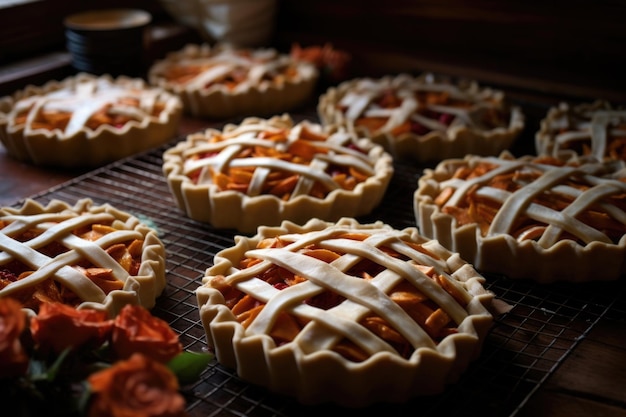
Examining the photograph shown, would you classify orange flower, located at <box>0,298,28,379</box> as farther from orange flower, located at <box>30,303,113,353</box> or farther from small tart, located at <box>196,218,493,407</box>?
small tart, located at <box>196,218,493,407</box>

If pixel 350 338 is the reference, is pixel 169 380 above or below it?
above

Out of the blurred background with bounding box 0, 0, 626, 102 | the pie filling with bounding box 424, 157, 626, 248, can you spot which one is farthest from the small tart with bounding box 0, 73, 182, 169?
the pie filling with bounding box 424, 157, 626, 248

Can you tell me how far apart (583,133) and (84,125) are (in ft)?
6.76

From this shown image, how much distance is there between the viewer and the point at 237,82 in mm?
3734

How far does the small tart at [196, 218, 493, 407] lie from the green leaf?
24 cm

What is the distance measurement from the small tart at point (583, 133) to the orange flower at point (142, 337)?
74.9 inches

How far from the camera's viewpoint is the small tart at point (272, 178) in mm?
2604

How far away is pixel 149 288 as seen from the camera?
6.88 ft

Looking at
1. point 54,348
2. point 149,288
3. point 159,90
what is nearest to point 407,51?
point 159,90

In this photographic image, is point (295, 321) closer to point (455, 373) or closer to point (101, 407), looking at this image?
point (455, 373)

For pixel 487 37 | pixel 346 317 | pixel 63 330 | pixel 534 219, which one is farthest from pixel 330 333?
pixel 487 37

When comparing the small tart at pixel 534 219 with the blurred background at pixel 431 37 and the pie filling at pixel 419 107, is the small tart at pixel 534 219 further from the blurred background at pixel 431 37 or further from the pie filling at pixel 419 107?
the blurred background at pixel 431 37

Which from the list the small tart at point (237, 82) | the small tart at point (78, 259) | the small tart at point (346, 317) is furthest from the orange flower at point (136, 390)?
the small tart at point (237, 82)

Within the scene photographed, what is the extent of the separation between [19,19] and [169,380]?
10.3ft
